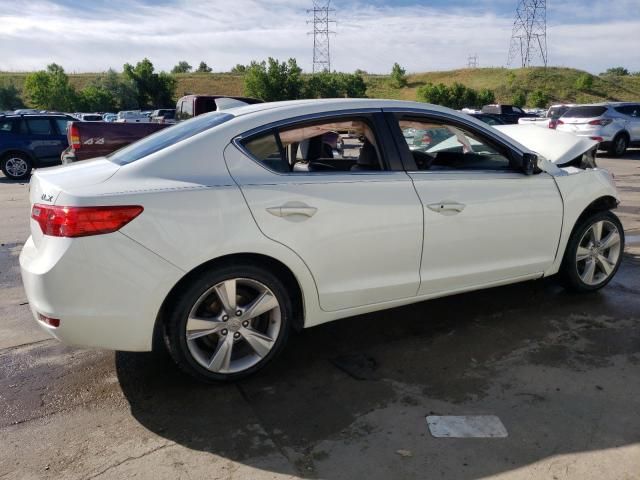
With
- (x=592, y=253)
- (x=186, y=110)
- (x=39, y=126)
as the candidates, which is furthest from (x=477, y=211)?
(x=39, y=126)

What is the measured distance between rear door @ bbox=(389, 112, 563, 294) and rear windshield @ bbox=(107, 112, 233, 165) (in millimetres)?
1161

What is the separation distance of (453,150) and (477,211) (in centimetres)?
82

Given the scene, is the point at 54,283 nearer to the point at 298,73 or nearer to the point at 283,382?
the point at 283,382

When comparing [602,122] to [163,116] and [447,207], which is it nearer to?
[447,207]

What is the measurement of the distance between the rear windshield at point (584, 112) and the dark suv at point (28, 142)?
50.9ft

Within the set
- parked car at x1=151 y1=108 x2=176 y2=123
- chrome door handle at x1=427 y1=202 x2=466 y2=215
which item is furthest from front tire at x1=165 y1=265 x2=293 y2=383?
parked car at x1=151 y1=108 x2=176 y2=123

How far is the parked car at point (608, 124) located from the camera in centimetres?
1738

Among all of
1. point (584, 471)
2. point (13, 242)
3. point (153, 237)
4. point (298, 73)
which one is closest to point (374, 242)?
point (153, 237)

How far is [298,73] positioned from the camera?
60.4 meters

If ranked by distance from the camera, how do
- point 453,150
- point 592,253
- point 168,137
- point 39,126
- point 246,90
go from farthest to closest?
point 246,90 → point 39,126 → point 592,253 → point 453,150 → point 168,137

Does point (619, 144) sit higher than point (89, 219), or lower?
lower

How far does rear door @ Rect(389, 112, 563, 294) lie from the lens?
3623mm

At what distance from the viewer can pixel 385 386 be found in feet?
10.6

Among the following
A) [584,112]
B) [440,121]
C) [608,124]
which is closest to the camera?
[440,121]
